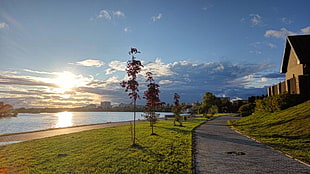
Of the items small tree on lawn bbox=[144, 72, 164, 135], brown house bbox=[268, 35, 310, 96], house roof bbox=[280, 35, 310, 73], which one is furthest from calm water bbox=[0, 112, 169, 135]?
house roof bbox=[280, 35, 310, 73]

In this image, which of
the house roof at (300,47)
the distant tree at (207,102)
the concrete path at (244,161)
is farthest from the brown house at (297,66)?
the distant tree at (207,102)

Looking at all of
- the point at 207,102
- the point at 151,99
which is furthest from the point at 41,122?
the point at 207,102

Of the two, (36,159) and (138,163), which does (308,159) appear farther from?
(36,159)

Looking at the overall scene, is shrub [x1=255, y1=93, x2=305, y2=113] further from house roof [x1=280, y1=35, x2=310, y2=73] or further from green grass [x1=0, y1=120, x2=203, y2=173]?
green grass [x1=0, y1=120, x2=203, y2=173]

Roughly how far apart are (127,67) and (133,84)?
2.85ft

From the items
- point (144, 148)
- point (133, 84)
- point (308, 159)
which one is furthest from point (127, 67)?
point (308, 159)

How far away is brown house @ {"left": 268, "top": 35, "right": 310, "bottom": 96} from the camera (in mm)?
16797

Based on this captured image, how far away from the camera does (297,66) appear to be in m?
20.4

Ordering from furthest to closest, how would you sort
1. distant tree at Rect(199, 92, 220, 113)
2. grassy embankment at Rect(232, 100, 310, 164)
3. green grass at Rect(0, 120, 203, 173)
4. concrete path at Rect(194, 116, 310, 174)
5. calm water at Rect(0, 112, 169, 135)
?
distant tree at Rect(199, 92, 220, 113), calm water at Rect(0, 112, 169, 135), grassy embankment at Rect(232, 100, 310, 164), green grass at Rect(0, 120, 203, 173), concrete path at Rect(194, 116, 310, 174)

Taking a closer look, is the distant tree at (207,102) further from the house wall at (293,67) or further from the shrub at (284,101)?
the shrub at (284,101)

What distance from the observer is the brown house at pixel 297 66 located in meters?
Answer: 16.8

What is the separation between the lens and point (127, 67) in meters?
10.6

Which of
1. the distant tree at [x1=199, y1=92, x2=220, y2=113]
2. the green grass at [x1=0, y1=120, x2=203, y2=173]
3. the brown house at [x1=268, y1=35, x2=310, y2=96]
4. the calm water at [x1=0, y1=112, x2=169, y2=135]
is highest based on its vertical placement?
the brown house at [x1=268, y1=35, x2=310, y2=96]

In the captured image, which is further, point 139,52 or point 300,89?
point 300,89
